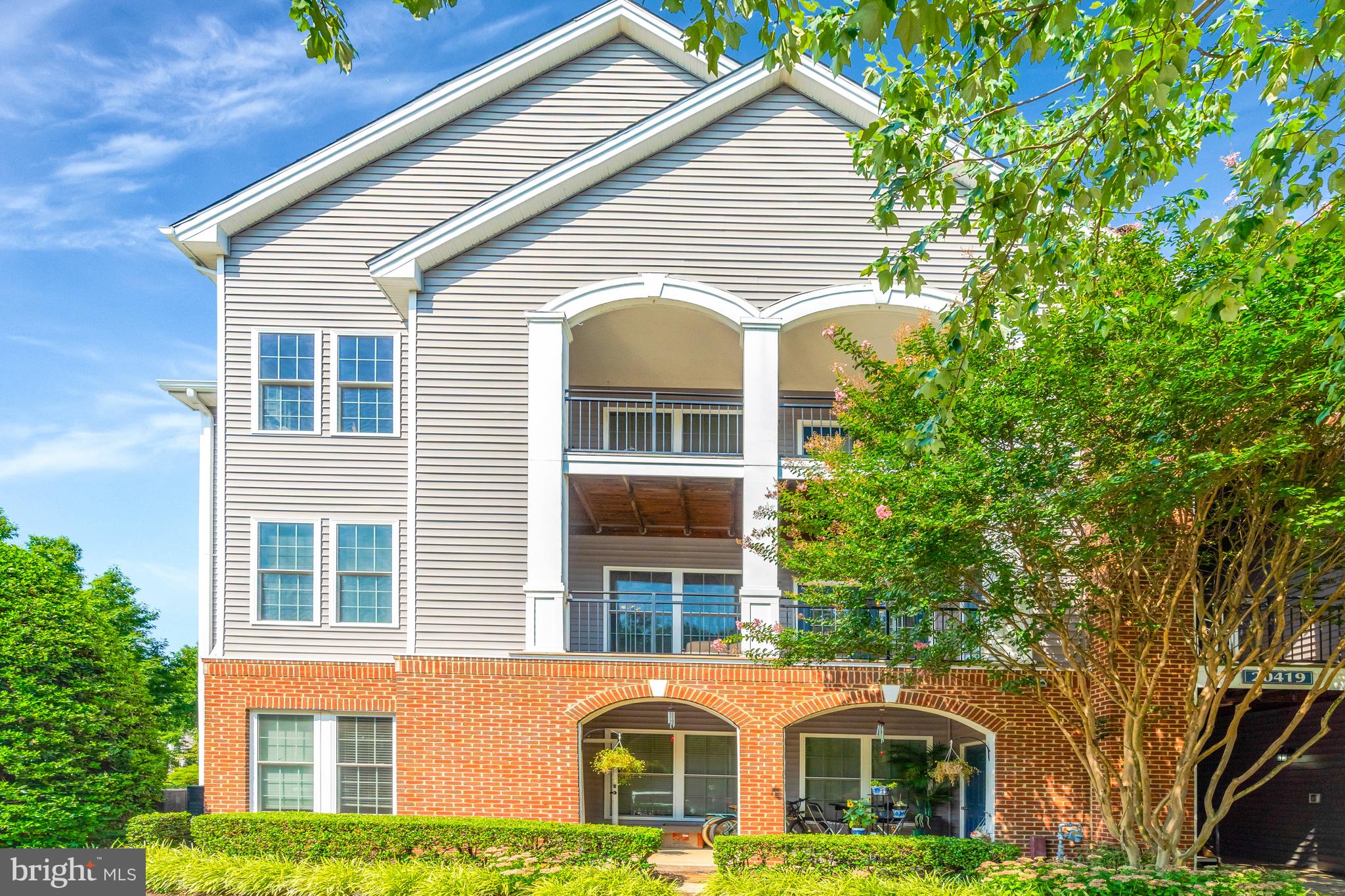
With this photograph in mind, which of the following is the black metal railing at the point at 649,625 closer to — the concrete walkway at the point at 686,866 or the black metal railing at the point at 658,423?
the black metal railing at the point at 658,423

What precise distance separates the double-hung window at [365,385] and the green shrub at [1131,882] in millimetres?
11049

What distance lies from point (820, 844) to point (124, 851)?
9074 mm

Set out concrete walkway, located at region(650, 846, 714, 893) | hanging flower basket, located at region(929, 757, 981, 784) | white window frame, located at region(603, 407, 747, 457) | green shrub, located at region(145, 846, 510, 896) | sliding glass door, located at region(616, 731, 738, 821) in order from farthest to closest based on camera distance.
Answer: sliding glass door, located at region(616, 731, 738, 821) < white window frame, located at region(603, 407, 747, 457) < hanging flower basket, located at region(929, 757, 981, 784) < concrete walkway, located at region(650, 846, 714, 893) < green shrub, located at region(145, 846, 510, 896)

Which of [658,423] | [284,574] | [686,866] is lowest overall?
[686,866]

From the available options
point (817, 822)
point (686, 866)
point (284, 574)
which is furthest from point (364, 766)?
point (817, 822)

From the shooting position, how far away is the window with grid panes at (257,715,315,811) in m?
16.8

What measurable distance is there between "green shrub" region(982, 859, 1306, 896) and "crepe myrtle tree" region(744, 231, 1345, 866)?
2.52ft

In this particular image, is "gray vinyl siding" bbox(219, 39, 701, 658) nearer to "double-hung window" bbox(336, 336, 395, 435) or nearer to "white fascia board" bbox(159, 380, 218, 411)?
"double-hung window" bbox(336, 336, 395, 435)

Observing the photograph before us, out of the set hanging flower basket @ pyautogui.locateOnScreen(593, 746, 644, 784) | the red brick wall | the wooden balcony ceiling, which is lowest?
hanging flower basket @ pyautogui.locateOnScreen(593, 746, 644, 784)

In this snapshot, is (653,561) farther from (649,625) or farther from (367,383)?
(367,383)

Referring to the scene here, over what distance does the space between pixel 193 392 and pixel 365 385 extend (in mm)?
3630

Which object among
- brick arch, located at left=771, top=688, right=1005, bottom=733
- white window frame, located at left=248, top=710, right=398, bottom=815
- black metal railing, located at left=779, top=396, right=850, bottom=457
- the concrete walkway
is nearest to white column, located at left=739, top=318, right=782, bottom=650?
brick arch, located at left=771, top=688, right=1005, bottom=733

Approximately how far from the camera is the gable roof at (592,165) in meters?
16.7

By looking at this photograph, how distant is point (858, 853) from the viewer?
13.9 m
